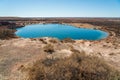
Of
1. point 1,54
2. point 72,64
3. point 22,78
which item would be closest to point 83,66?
point 72,64

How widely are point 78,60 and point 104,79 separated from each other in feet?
8.31

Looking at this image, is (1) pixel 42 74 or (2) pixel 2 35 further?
(2) pixel 2 35

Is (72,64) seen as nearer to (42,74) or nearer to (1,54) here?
(42,74)

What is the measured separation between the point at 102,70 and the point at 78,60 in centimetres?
209

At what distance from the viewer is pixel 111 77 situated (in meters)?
8.27

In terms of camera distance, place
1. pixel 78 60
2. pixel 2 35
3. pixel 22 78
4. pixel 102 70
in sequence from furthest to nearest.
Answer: pixel 2 35, pixel 78 60, pixel 22 78, pixel 102 70

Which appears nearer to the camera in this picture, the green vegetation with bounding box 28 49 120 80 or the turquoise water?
the green vegetation with bounding box 28 49 120 80

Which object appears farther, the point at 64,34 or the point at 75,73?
the point at 64,34

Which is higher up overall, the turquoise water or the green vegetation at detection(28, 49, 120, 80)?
the green vegetation at detection(28, 49, 120, 80)

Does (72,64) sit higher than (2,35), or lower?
higher

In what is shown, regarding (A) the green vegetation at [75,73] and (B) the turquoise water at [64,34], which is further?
(B) the turquoise water at [64,34]

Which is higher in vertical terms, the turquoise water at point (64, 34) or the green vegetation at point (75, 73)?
the green vegetation at point (75, 73)

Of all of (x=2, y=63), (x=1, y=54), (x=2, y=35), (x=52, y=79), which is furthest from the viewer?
(x=2, y=35)

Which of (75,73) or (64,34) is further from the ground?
(75,73)
